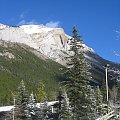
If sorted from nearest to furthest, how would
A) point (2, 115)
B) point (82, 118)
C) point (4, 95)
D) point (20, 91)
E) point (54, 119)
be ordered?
point (82, 118) → point (20, 91) → point (54, 119) → point (2, 115) → point (4, 95)

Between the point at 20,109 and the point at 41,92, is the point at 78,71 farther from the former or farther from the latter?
the point at 41,92

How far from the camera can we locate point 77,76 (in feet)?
109

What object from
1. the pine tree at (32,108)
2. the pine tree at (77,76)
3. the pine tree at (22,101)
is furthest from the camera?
the pine tree at (32,108)

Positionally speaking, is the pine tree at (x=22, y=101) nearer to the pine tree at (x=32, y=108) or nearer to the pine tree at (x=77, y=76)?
the pine tree at (x=32, y=108)

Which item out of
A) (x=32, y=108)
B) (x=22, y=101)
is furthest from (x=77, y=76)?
(x=32, y=108)

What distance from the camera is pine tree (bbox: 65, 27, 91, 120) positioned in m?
32.6

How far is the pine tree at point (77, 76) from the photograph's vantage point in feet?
107

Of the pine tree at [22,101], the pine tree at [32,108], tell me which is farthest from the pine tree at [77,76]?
the pine tree at [32,108]

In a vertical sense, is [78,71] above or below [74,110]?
above

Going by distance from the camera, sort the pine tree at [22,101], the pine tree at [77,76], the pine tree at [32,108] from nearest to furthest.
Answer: the pine tree at [77,76] < the pine tree at [22,101] < the pine tree at [32,108]

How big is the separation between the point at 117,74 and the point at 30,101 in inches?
1814

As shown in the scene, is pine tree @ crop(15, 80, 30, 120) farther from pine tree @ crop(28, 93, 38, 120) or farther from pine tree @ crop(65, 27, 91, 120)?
pine tree @ crop(65, 27, 91, 120)

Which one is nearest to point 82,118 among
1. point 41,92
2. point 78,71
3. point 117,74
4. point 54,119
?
point 78,71

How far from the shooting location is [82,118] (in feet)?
104
